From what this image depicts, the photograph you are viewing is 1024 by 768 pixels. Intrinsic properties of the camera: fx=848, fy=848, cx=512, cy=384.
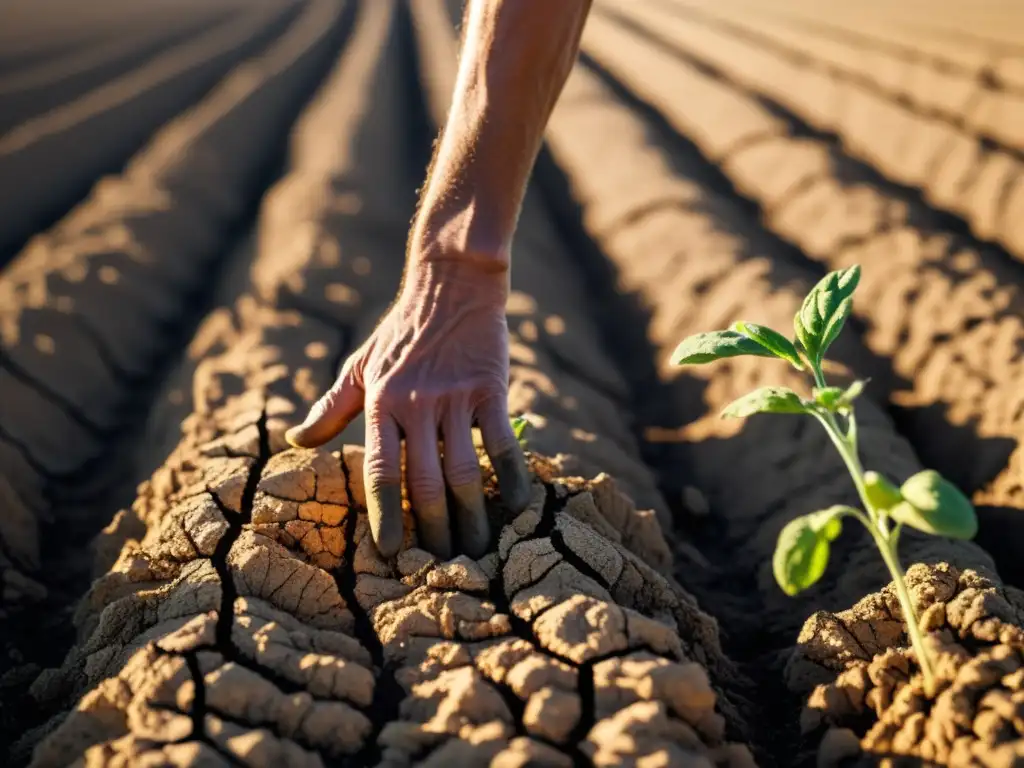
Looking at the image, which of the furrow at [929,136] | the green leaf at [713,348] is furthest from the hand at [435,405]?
the furrow at [929,136]

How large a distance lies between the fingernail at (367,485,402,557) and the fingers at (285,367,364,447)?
0.23 meters

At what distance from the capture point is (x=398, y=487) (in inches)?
61.9

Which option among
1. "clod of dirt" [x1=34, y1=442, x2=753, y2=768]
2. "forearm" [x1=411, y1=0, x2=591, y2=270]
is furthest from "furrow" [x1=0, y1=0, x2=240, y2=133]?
"clod of dirt" [x1=34, y1=442, x2=753, y2=768]

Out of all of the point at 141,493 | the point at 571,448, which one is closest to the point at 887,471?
the point at 571,448

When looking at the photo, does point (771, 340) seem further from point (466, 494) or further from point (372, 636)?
point (372, 636)

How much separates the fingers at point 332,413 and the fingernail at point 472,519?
0.99ft

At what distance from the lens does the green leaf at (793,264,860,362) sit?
1.38m

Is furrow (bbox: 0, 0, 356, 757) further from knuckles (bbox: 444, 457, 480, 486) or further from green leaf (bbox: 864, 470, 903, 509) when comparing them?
green leaf (bbox: 864, 470, 903, 509)

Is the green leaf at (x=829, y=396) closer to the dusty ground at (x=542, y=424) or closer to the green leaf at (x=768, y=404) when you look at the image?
the green leaf at (x=768, y=404)

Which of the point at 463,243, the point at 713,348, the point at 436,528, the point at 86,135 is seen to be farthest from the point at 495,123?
the point at 86,135

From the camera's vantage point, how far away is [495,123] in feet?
5.75

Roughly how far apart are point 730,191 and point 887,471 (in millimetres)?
2635

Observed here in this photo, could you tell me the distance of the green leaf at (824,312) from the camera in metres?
1.38

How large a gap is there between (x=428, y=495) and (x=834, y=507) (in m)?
0.70
